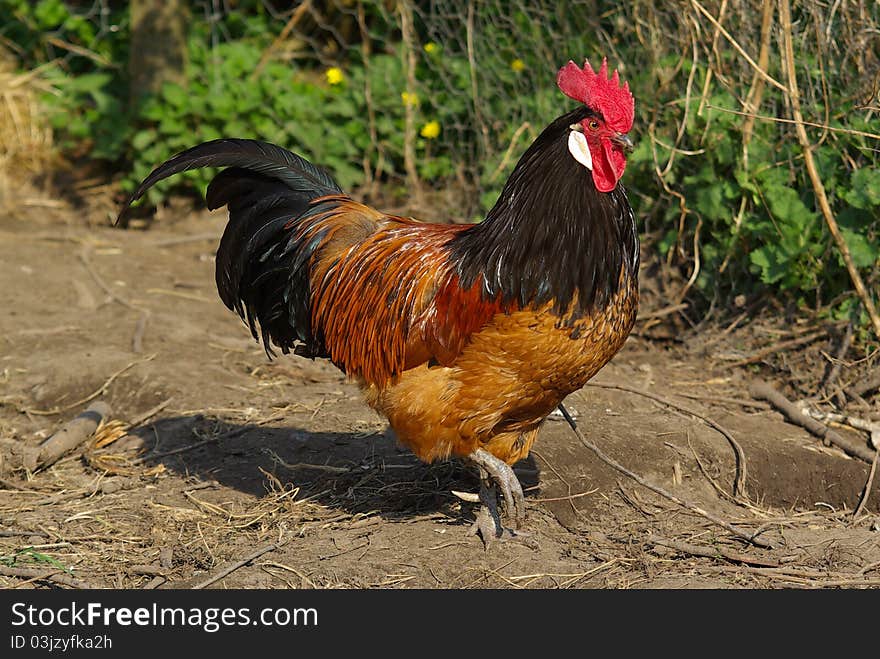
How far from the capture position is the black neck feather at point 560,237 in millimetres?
3758

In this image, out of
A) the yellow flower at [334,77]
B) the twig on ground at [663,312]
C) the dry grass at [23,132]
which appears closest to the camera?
the twig on ground at [663,312]

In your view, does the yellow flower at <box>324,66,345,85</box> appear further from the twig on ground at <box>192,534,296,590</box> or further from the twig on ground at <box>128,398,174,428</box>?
the twig on ground at <box>192,534,296,590</box>

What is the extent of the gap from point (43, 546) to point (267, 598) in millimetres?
1054

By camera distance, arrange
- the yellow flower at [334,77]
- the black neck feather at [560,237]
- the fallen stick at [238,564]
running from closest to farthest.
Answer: the black neck feather at [560,237]
the fallen stick at [238,564]
the yellow flower at [334,77]

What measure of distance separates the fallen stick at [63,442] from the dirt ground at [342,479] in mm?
55

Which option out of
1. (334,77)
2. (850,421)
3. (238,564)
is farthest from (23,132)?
(850,421)

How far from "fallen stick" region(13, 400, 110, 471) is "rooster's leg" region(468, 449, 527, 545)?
2.04 metres

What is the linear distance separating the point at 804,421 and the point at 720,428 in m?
0.50

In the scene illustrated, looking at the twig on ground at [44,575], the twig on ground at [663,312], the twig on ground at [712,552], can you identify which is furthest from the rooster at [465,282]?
the twig on ground at [663,312]

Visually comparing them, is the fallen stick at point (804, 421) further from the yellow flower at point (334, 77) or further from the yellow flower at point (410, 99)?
the yellow flower at point (334, 77)

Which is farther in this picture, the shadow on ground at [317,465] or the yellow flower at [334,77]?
the yellow flower at [334,77]

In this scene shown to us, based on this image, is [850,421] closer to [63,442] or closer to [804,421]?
[804,421]

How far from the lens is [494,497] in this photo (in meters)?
4.50

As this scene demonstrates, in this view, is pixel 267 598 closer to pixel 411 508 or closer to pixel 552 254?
pixel 411 508
